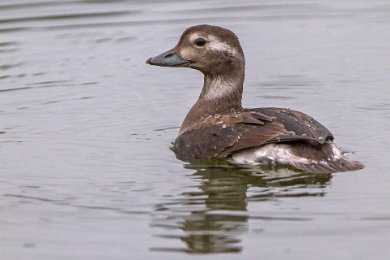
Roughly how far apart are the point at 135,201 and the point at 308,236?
60.7 inches

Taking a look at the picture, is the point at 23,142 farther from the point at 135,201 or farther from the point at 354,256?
the point at 354,256

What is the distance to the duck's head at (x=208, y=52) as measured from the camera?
38.1 feet

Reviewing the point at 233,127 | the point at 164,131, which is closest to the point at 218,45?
the point at 164,131

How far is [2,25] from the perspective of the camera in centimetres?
1678

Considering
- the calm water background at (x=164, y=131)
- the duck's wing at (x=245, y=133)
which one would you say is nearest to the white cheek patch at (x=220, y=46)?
the duck's wing at (x=245, y=133)

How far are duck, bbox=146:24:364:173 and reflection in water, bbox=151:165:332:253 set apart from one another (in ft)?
0.45

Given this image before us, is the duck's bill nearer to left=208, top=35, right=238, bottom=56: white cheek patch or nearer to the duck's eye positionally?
the duck's eye

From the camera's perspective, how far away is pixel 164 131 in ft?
39.7

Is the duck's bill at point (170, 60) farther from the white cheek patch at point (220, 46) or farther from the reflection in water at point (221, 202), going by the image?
the reflection in water at point (221, 202)

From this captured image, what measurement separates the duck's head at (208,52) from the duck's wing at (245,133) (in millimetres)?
723

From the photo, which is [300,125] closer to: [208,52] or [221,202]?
[221,202]

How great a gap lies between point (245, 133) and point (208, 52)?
4.52ft

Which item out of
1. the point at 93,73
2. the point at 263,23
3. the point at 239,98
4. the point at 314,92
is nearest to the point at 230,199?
the point at 239,98

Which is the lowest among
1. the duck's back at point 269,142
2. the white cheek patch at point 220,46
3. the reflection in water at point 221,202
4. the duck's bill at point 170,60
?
the reflection in water at point 221,202
